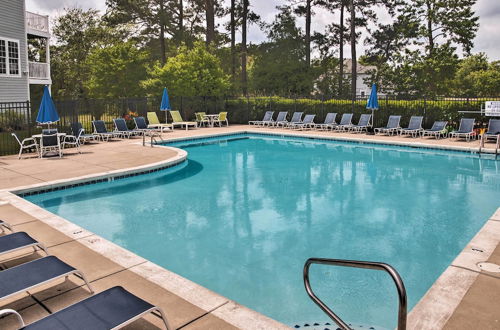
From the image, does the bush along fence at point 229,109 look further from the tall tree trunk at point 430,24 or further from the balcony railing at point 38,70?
the tall tree trunk at point 430,24

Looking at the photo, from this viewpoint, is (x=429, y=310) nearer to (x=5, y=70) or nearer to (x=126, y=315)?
(x=126, y=315)

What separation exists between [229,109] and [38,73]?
1054 cm

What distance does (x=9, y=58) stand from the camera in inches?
803

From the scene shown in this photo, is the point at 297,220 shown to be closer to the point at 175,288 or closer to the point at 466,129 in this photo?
the point at 175,288

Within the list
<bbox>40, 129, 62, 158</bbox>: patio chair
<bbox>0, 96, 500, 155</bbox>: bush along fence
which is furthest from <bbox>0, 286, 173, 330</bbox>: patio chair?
<bbox>0, 96, 500, 155</bbox>: bush along fence

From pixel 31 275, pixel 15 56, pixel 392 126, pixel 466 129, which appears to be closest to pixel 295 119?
pixel 392 126

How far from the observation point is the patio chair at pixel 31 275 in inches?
132

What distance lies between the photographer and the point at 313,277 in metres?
5.32

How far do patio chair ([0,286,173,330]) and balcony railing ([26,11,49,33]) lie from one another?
935 inches

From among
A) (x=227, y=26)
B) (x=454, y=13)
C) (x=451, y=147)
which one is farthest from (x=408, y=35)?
(x=451, y=147)

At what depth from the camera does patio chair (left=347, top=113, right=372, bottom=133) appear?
18812 mm

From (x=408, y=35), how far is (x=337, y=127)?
51.5 feet

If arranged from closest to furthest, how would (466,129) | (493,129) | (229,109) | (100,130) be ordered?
(493,129) → (466,129) → (100,130) → (229,109)

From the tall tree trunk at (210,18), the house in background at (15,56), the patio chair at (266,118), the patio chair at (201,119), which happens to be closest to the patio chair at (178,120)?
the patio chair at (201,119)
